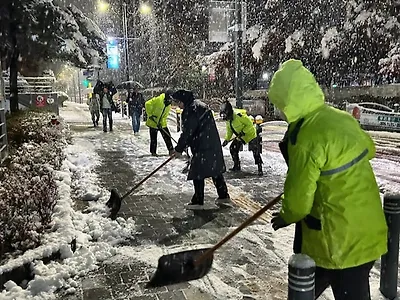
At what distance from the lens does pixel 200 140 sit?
20.8ft

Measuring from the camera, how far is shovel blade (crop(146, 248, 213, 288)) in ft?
12.7

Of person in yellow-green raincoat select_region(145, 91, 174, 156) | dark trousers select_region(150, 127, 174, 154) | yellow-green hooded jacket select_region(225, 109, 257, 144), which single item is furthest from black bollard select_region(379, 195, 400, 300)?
dark trousers select_region(150, 127, 174, 154)

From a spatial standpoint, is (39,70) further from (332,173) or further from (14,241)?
(332,173)

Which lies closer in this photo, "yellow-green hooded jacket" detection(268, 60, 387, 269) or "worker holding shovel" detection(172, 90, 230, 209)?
"yellow-green hooded jacket" detection(268, 60, 387, 269)

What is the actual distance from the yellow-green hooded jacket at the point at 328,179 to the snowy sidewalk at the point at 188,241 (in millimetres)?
1513

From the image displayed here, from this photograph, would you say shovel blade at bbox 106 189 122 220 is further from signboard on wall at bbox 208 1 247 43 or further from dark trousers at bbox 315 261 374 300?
signboard on wall at bbox 208 1 247 43

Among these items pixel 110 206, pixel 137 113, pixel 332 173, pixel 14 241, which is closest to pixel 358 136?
pixel 332 173

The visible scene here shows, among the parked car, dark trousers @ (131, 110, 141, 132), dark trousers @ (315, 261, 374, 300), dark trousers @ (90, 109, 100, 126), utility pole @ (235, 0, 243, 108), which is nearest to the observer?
dark trousers @ (315, 261, 374, 300)

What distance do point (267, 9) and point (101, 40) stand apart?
9.58 m

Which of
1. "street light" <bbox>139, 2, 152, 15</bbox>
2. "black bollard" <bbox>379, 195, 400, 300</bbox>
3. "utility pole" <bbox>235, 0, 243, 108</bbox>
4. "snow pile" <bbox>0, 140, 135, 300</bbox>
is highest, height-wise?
"street light" <bbox>139, 2, 152, 15</bbox>

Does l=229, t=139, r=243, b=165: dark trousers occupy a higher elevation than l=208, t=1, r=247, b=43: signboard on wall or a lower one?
lower

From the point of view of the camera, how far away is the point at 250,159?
35.5ft

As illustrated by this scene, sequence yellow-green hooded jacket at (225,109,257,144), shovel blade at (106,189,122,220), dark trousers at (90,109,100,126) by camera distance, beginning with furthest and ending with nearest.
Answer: dark trousers at (90,109,100,126)
yellow-green hooded jacket at (225,109,257,144)
shovel blade at (106,189,122,220)

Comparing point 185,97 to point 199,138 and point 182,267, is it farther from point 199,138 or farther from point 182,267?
point 182,267
